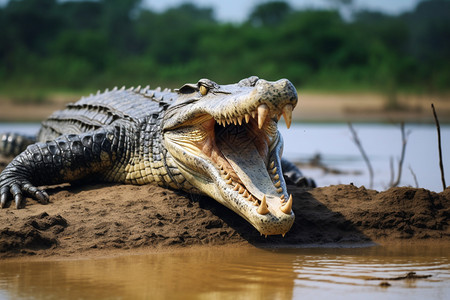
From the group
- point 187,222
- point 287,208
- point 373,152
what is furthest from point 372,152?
point 287,208

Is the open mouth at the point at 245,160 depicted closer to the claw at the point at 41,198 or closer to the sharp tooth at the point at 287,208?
the sharp tooth at the point at 287,208

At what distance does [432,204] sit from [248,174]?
4.87 ft

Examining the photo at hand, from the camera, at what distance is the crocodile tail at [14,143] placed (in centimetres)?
698

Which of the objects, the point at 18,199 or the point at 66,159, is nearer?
the point at 18,199

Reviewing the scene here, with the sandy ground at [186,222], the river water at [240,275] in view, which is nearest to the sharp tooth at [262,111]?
the river water at [240,275]

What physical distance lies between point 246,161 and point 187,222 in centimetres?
61

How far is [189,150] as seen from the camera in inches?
160

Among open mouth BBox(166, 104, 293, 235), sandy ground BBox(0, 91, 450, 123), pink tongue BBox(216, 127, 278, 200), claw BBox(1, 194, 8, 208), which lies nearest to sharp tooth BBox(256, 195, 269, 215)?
open mouth BBox(166, 104, 293, 235)

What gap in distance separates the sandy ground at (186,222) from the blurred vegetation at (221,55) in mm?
15298

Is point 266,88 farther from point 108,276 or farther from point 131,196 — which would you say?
point 131,196

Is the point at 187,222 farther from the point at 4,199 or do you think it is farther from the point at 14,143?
the point at 14,143

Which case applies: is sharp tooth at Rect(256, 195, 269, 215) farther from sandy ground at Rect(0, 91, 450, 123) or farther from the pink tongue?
sandy ground at Rect(0, 91, 450, 123)

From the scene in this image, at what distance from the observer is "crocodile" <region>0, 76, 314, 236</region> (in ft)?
11.1

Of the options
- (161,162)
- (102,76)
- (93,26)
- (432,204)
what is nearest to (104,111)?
(161,162)
